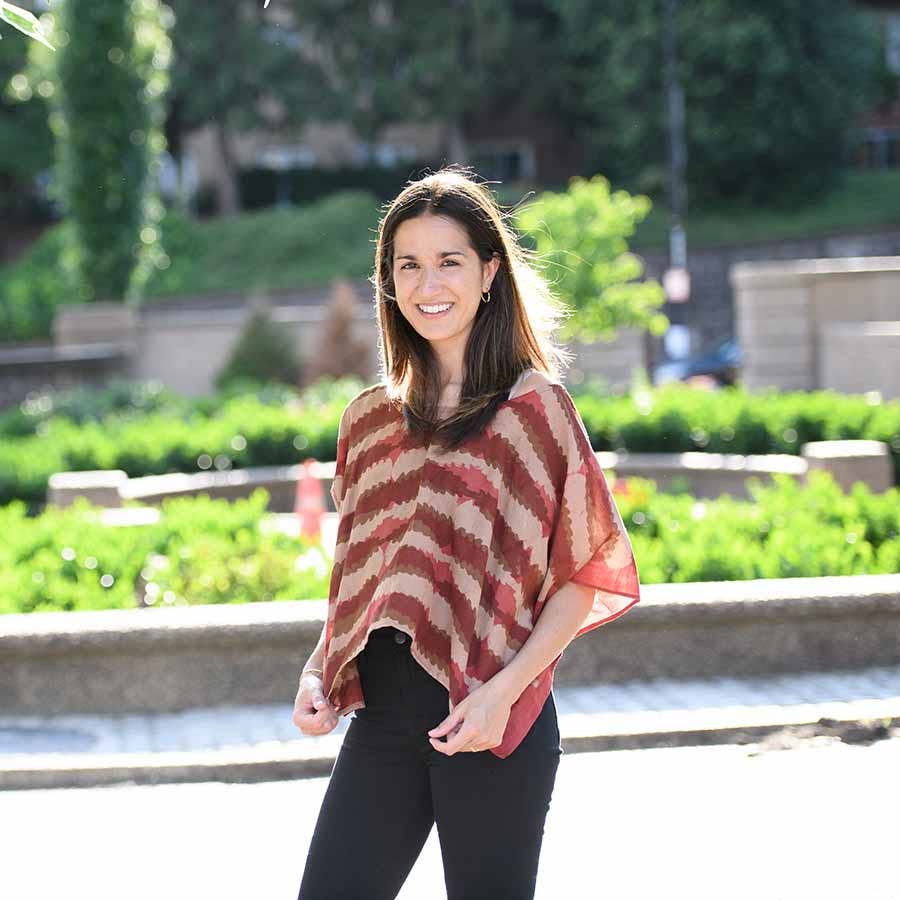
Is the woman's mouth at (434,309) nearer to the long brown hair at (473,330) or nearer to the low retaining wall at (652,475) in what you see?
the long brown hair at (473,330)

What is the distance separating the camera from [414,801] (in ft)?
9.68

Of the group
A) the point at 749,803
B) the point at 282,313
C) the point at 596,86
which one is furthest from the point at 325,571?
the point at 596,86

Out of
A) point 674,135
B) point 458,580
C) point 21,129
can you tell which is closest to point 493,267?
point 458,580

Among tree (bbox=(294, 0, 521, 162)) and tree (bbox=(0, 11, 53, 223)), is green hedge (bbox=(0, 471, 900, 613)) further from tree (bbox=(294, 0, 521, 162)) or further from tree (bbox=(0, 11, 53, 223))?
tree (bbox=(294, 0, 521, 162))

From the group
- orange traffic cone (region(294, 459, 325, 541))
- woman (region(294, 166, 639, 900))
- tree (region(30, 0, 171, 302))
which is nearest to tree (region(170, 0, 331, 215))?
tree (region(30, 0, 171, 302))

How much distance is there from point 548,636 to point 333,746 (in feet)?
11.7

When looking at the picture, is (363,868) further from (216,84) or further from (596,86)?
(596,86)

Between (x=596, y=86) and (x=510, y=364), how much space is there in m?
47.1

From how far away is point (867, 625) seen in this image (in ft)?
24.1

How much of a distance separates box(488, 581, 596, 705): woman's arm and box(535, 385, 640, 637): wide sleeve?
22mm

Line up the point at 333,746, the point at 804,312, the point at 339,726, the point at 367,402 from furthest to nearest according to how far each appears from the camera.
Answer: the point at 804,312 < the point at 339,726 < the point at 333,746 < the point at 367,402

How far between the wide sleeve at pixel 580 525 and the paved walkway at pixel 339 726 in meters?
3.40

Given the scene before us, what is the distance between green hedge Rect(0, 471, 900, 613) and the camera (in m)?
8.06

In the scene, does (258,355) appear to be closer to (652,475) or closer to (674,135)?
(652,475)
